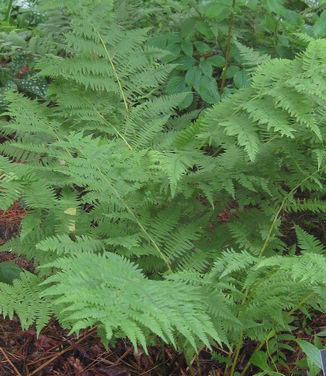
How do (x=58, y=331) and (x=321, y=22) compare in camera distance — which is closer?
(x=58, y=331)

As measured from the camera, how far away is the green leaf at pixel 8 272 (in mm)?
2213

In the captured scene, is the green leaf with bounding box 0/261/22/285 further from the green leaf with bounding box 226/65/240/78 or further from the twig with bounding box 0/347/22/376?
the green leaf with bounding box 226/65/240/78

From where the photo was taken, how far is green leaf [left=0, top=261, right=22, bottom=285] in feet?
7.26

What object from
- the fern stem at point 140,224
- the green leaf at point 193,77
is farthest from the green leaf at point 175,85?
the fern stem at point 140,224

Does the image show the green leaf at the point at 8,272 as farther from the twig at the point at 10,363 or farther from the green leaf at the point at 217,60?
the green leaf at the point at 217,60

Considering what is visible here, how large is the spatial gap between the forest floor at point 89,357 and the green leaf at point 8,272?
9.7 inches

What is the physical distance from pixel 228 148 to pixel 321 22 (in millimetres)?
953

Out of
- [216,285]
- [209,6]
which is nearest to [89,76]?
[209,6]

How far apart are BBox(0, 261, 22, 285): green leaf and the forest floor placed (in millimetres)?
245

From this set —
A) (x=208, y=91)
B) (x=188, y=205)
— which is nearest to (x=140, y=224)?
(x=188, y=205)

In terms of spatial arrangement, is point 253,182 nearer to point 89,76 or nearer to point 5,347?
point 89,76

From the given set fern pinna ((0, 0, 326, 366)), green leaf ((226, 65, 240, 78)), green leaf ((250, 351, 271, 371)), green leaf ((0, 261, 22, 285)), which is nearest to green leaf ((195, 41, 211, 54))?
green leaf ((226, 65, 240, 78))

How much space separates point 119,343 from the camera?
221 cm

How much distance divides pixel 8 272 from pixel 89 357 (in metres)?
0.52
